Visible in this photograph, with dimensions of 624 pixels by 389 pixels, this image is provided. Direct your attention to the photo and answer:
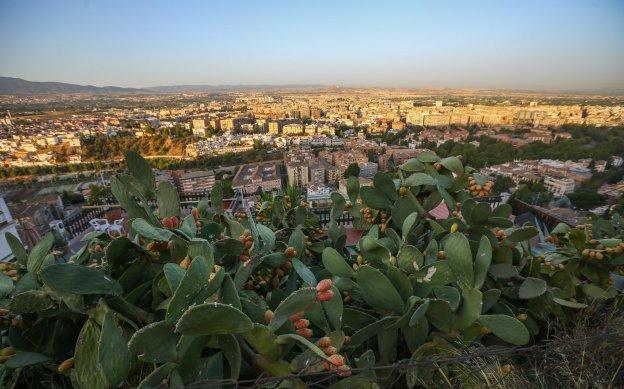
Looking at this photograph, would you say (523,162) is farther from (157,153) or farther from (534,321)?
(157,153)

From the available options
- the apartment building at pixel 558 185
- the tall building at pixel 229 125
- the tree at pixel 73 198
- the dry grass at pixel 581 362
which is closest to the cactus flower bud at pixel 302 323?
the dry grass at pixel 581 362

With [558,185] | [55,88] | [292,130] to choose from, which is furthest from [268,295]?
[55,88]

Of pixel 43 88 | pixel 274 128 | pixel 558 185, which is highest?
pixel 43 88

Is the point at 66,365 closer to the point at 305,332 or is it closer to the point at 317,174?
the point at 305,332

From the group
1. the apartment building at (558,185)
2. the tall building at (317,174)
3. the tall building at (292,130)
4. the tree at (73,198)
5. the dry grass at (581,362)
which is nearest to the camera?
the dry grass at (581,362)

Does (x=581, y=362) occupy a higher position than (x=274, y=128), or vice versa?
(x=581, y=362)

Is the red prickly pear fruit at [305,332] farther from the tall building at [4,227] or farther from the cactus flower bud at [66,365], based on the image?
the tall building at [4,227]
